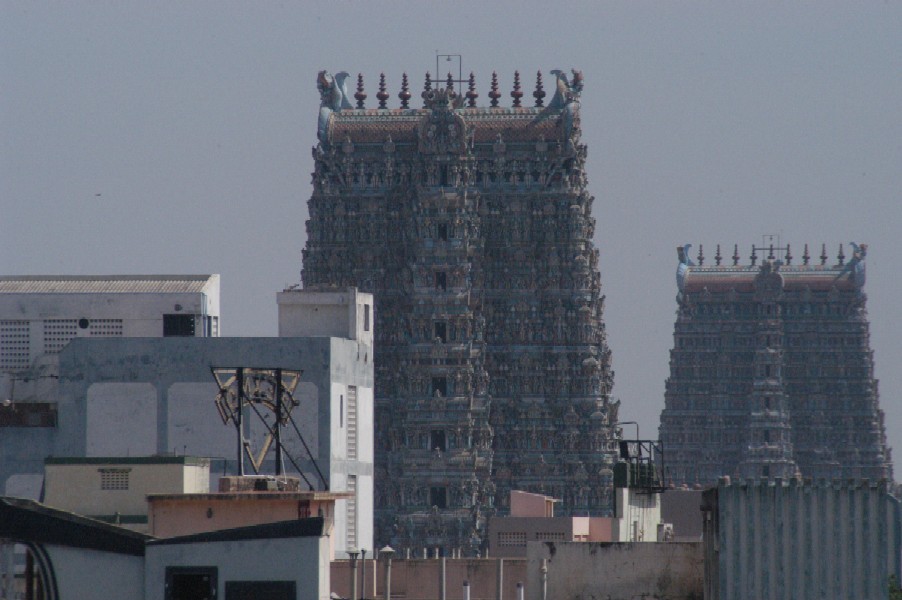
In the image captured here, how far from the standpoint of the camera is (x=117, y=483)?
63.4 meters

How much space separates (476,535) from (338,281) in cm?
1420

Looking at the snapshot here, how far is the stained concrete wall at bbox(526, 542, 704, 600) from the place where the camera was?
197 ft

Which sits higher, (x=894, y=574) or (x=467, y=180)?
(x=467, y=180)

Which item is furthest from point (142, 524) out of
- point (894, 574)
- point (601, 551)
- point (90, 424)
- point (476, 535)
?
point (476, 535)

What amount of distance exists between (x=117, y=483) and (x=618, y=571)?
10544mm

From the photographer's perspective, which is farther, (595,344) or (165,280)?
(595,344)

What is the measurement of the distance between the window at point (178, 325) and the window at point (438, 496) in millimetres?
56190

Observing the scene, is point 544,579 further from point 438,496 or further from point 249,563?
point 438,496

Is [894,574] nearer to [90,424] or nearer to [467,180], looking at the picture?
[90,424]

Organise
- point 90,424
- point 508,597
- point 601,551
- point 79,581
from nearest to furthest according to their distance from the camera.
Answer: point 79,581 < point 601,551 < point 508,597 < point 90,424

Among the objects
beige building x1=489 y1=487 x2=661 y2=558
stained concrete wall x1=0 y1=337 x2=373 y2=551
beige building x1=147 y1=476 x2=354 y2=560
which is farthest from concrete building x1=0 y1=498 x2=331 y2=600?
stained concrete wall x1=0 y1=337 x2=373 y2=551

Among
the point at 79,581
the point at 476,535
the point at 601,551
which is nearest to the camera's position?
the point at 79,581

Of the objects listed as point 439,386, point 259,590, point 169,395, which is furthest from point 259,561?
point 439,386

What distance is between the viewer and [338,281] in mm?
150000
